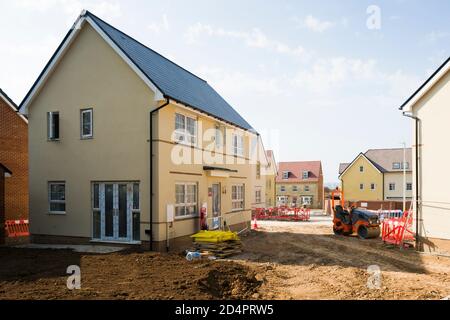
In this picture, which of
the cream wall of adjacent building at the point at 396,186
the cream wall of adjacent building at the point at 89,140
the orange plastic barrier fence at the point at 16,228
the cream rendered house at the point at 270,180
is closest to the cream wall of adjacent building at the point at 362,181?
the cream wall of adjacent building at the point at 396,186

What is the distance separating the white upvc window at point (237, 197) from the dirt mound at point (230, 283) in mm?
10776

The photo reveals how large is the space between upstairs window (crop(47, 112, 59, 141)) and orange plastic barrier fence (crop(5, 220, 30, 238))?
6849 millimetres

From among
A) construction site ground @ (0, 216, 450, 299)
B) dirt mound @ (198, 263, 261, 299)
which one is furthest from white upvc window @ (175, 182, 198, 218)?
dirt mound @ (198, 263, 261, 299)

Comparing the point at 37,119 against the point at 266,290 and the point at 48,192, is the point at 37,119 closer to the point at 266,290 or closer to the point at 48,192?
the point at 48,192

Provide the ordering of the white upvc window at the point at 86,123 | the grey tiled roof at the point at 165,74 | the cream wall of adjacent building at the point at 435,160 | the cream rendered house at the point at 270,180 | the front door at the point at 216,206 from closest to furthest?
the cream wall of adjacent building at the point at 435,160 → the grey tiled roof at the point at 165,74 → the white upvc window at the point at 86,123 → the front door at the point at 216,206 → the cream rendered house at the point at 270,180

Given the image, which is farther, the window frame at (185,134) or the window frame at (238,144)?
the window frame at (238,144)

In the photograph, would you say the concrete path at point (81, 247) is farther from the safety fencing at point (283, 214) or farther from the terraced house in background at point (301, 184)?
the terraced house in background at point (301, 184)

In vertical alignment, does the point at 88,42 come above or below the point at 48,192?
above

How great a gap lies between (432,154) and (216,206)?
10.1 m

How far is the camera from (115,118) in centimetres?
1528

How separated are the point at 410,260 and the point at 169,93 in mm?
10939

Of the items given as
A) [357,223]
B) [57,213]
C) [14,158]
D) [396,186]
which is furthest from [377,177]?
[57,213]

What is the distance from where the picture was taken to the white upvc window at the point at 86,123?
Result: 51.8 ft
